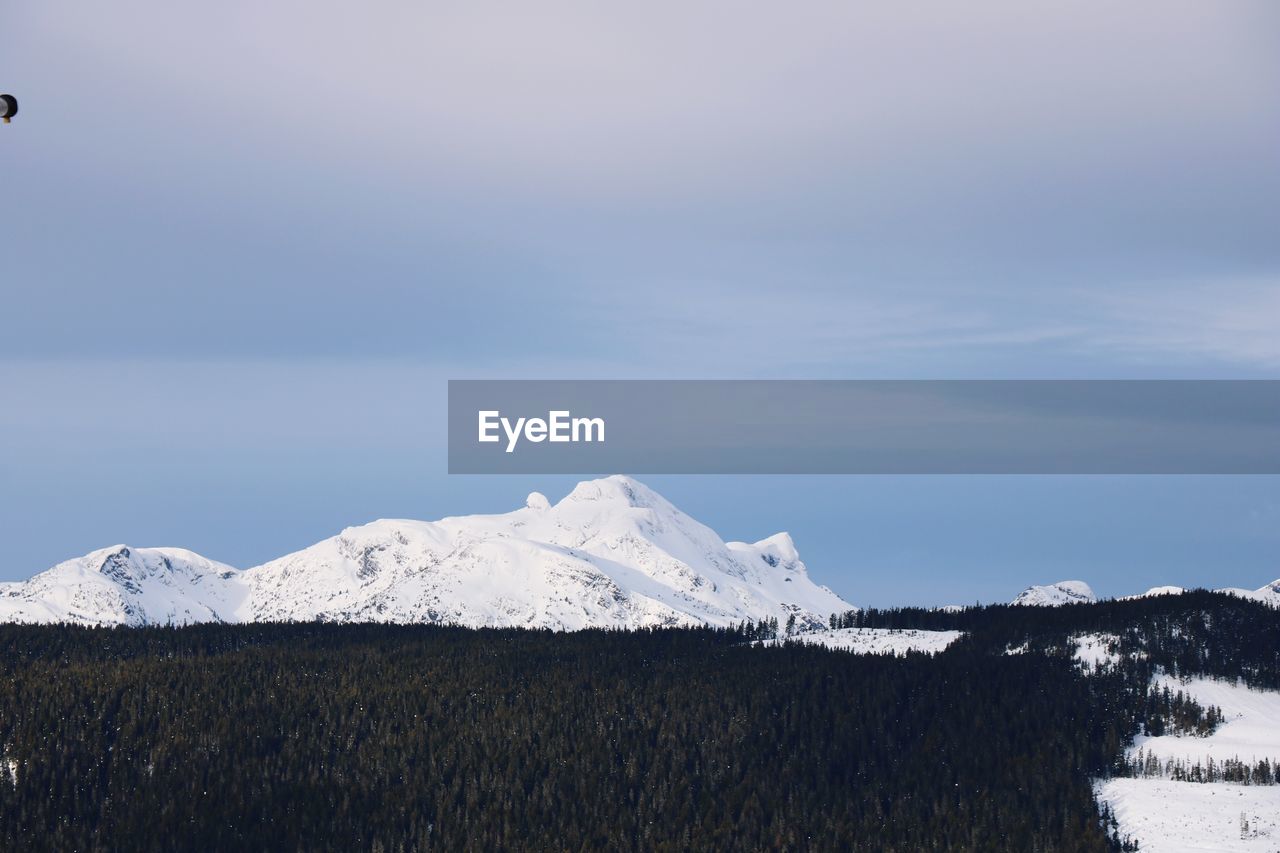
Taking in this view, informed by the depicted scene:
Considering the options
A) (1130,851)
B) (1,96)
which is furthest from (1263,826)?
(1,96)

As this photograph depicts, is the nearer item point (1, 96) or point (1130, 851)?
point (1, 96)

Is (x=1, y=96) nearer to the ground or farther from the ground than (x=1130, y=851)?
farther from the ground

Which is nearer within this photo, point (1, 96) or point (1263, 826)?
point (1, 96)

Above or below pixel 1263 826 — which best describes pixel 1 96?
above

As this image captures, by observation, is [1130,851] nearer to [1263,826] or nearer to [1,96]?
[1263,826]
